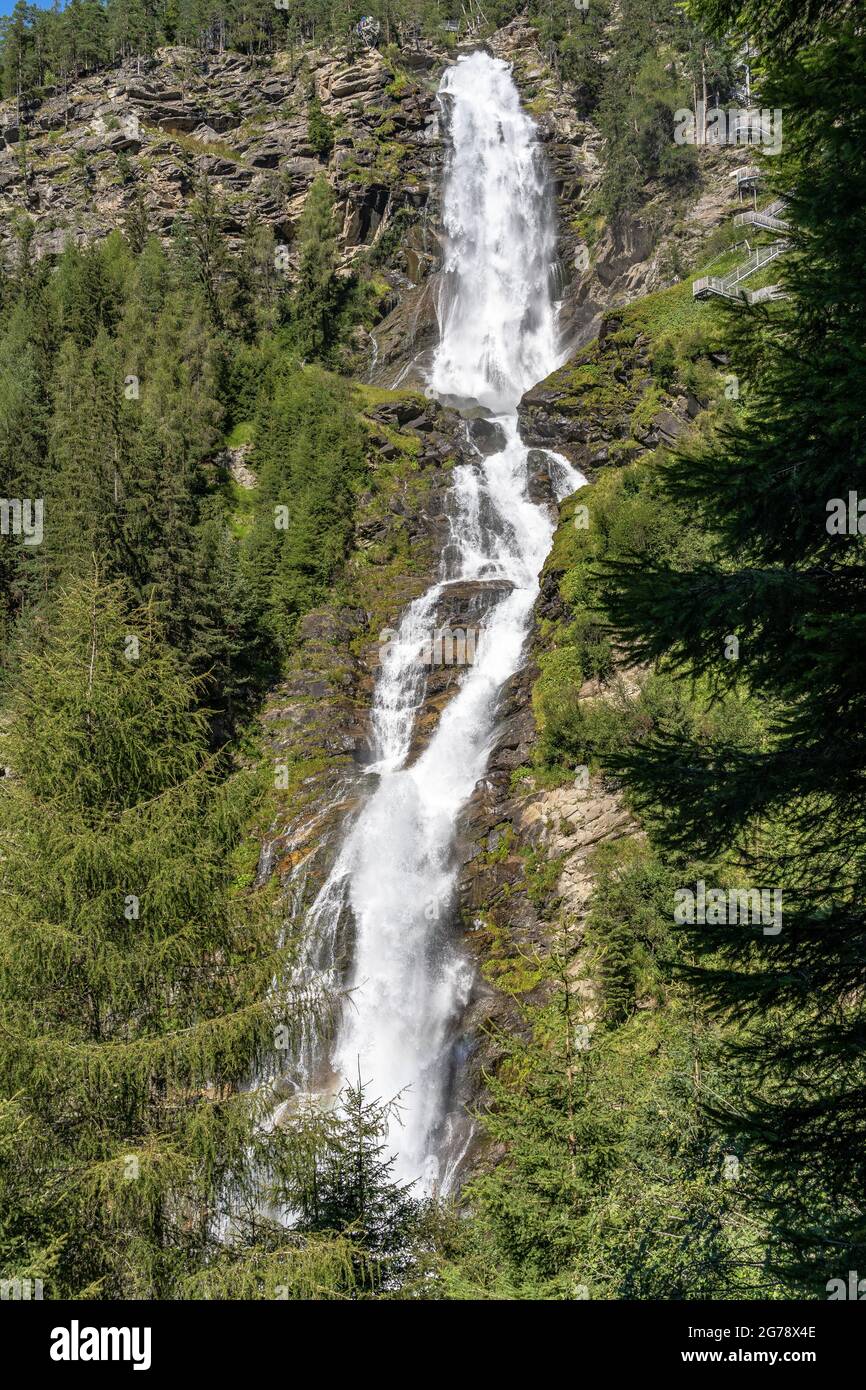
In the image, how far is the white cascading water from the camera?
2078cm

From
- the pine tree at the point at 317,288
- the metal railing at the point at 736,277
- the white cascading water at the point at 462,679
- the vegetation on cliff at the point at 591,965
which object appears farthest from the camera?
the pine tree at the point at 317,288

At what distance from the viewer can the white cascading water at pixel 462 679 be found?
20.8 meters

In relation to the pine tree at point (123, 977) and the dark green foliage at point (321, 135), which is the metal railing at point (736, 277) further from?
the dark green foliage at point (321, 135)

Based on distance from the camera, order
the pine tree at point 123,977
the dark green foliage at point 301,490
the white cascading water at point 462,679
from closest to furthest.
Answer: the pine tree at point 123,977 → the white cascading water at point 462,679 → the dark green foliage at point 301,490

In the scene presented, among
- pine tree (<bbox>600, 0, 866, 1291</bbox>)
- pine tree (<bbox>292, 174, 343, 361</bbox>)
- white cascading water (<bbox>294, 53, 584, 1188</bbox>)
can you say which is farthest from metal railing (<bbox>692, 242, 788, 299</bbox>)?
pine tree (<bbox>600, 0, 866, 1291</bbox>)

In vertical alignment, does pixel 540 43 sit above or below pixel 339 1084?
above

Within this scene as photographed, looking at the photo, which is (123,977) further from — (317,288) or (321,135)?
(321,135)

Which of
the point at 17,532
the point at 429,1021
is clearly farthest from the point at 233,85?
the point at 429,1021

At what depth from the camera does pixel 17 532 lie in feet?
120

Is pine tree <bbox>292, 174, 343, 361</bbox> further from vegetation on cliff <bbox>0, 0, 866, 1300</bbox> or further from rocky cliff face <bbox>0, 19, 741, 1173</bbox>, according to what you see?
vegetation on cliff <bbox>0, 0, 866, 1300</bbox>

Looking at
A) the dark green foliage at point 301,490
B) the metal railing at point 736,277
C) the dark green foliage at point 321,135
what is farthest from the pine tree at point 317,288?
the metal railing at point 736,277

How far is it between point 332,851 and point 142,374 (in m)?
33.7
